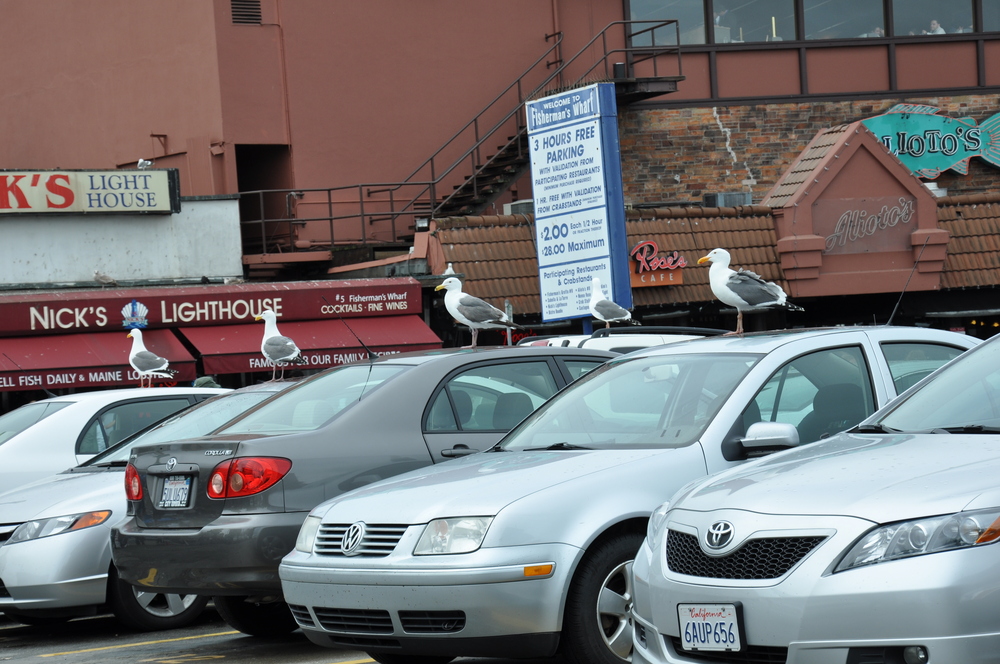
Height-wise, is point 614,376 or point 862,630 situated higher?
point 614,376

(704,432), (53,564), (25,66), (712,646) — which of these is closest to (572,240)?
(53,564)

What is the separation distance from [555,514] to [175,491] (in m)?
2.37

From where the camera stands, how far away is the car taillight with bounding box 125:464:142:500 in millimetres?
6909

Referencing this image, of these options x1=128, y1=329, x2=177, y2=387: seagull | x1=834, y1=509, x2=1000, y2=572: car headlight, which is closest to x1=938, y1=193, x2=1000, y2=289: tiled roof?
x1=128, y1=329, x2=177, y2=387: seagull

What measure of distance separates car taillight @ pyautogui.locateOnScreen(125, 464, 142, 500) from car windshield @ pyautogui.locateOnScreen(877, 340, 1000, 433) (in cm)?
391

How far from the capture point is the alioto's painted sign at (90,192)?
19984 millimetres

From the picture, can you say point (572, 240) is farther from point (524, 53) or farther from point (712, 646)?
point (712, 646)

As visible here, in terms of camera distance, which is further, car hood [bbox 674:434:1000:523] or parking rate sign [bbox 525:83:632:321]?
parking rate sign [bbox 525:83:632:321]

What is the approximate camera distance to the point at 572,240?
637 inches

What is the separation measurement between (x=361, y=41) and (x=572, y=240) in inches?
391

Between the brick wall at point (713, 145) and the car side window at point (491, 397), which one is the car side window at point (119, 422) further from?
the brick wall at point (713, 145)

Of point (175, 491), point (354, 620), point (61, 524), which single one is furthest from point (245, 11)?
point (354, 620)

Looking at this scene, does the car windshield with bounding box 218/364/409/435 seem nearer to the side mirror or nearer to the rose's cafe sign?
the side mirror

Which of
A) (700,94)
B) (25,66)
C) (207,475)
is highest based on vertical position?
(25,66)
